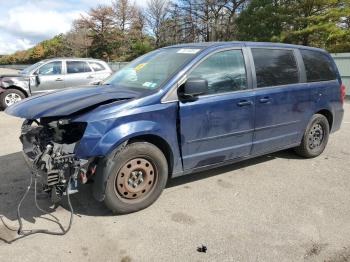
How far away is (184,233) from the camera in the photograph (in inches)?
148

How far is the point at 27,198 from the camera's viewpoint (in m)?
4.52

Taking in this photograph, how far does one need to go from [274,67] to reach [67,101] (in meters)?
2.93

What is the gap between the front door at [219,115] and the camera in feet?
14.6

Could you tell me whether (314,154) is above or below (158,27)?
below

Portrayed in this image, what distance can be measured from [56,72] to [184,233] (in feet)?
33.1

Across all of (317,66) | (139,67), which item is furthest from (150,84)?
(317,66)

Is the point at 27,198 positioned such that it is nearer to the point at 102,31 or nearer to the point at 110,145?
the point at 110,145

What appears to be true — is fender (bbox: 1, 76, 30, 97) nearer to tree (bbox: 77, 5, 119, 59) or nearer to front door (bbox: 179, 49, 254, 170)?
front door (bbox: 179, 49, 254, 170)

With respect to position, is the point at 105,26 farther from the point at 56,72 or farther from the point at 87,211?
the point at 87,211

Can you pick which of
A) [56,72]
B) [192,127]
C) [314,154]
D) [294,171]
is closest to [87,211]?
[192,127]

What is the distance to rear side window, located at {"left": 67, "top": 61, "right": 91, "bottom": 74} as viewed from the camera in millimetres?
12789

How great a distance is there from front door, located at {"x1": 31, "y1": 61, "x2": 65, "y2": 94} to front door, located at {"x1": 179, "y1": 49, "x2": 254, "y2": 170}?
8.77 metres

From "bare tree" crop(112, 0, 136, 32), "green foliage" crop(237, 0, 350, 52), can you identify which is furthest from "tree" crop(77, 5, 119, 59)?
"green foliage" crop(237, 0, 350, 52)

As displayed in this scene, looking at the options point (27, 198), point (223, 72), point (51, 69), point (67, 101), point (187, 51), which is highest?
point (187, 51)
